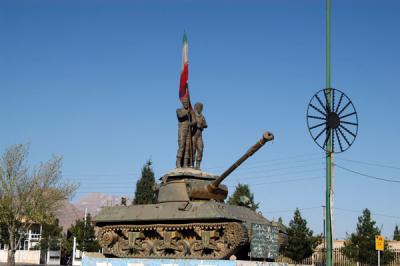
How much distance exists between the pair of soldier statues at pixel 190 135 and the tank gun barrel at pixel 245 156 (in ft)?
6.50

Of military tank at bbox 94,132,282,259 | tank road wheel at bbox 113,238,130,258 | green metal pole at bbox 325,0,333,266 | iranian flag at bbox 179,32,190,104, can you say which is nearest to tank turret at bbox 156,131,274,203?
military tank at bbox 94,132,282,259

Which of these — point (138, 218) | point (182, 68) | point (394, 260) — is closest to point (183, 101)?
point (182, 68)

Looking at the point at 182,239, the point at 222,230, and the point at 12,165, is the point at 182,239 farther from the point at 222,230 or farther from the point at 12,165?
the point at 12,165

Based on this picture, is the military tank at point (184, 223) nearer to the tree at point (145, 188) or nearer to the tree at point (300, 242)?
the tree at point (300, 242)

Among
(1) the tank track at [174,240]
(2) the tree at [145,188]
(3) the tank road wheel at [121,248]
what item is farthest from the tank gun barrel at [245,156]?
(2) the tree at [145,188]

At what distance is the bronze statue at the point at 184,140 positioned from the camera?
21645mm

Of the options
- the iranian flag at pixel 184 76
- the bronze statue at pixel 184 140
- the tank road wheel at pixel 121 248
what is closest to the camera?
the tank road wheel at pixel 121 248

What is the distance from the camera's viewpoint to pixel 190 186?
66.8 feet

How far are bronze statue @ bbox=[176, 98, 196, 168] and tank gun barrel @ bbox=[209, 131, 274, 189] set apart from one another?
1953mm

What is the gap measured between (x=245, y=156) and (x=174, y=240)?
391 centimetres

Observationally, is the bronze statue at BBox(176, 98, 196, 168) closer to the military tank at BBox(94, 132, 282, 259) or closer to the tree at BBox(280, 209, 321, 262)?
the military tank at BBox(94, 132, 282, 259)

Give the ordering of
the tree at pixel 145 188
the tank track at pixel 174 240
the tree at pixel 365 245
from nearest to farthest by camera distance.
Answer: the tank track at pixel 174 240 < the tree at pixel 365 245 < the tree at pixel 145 188

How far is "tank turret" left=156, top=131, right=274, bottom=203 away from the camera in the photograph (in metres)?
20.3

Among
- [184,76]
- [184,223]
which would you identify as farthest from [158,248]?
[184,76]
